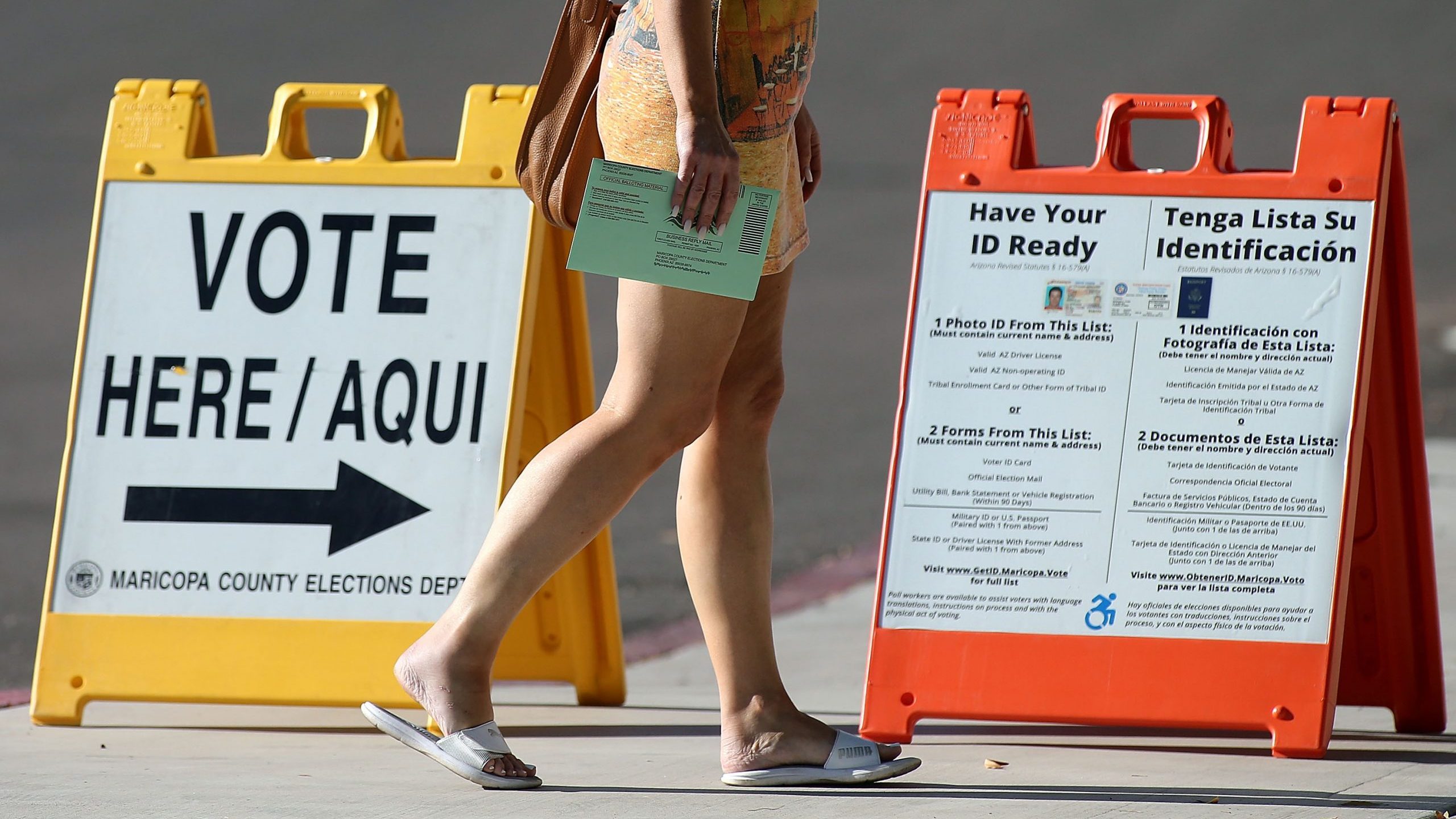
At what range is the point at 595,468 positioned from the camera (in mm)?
2648

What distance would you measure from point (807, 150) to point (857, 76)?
50.0 ft

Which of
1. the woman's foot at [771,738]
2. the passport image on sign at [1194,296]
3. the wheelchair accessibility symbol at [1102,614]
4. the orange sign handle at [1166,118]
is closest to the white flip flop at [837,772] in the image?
the woman's foot at [771,738]

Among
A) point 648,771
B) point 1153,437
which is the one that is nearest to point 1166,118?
point 1153,437

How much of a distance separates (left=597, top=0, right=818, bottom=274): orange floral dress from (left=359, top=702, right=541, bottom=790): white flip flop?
0.86 metres

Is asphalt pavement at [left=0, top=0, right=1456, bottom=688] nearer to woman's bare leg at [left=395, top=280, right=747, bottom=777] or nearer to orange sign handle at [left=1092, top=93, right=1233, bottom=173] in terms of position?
orange sign handle at [left=1092, top=93, right=1233, bottom=173]

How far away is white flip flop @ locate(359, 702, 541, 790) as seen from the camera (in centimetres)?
265

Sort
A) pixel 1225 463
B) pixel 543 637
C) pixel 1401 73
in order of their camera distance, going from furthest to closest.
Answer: pixel 1401 73
pixel 543 637
pixel 1225 463

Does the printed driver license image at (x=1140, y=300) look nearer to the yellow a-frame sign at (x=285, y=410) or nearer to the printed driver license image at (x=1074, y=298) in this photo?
the printed driver license image at (x=1074, y=298)

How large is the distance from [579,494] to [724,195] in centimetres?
48

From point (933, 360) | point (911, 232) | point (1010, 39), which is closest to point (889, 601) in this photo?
point (933, 360)

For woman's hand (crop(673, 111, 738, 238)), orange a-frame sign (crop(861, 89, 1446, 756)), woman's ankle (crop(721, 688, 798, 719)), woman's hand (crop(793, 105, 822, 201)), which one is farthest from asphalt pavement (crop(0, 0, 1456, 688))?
woman's hand (crop(673, 111, 738, 238))

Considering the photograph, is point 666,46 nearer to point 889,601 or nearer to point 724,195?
point 724,195

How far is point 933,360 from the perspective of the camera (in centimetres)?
322

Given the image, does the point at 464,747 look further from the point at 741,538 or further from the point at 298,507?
the point at 298,507
